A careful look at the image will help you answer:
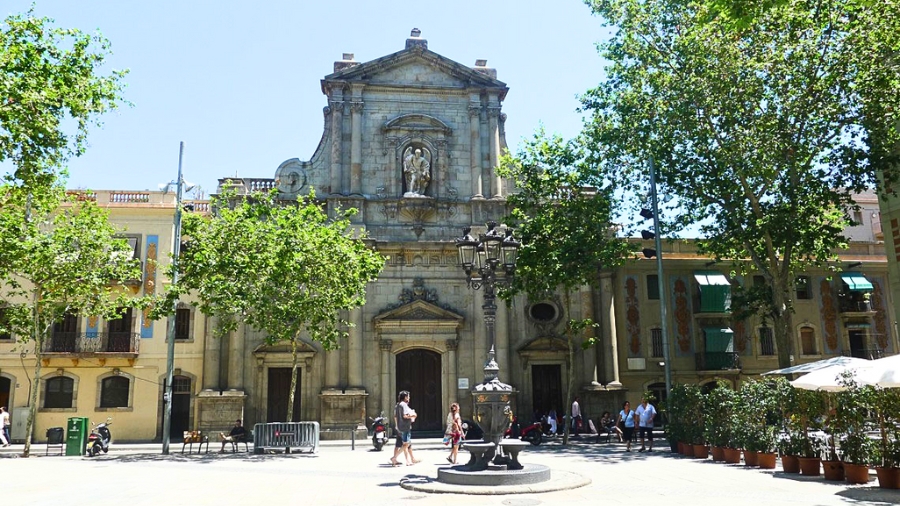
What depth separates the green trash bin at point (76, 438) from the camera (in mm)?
22781

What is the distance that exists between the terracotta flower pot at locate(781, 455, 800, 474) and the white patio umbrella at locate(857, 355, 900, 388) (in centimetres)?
214

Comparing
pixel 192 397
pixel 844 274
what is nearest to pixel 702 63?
pixel 844 274

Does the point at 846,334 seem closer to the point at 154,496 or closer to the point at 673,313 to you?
the point at 673,313

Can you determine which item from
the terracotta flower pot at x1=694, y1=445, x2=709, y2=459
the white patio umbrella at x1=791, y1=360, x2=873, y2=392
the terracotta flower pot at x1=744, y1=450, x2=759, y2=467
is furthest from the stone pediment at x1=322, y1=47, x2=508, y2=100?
the terracotta flower pot at x1=744, y1=450, x2=759, y2=467

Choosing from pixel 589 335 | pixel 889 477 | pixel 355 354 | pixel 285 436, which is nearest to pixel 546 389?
pixel 589 335

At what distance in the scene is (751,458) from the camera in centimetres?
1662

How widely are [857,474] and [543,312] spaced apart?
18.6m

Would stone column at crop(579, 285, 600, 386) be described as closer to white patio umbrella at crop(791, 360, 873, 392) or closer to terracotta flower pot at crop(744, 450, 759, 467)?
terracotta flower pot at crop(744, 450, 759, 467)

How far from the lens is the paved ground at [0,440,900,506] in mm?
12078

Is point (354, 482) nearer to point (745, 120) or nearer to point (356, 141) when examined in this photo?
point (745, 120)

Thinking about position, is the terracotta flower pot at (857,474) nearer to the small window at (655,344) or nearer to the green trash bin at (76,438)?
the small window at (655,344)

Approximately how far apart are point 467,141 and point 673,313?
38.7ft

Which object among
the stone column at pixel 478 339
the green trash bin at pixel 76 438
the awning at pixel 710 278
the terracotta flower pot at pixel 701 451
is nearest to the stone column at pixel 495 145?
the stone column at pixel 478 339

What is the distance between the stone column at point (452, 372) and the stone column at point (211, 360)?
29.3 feet
